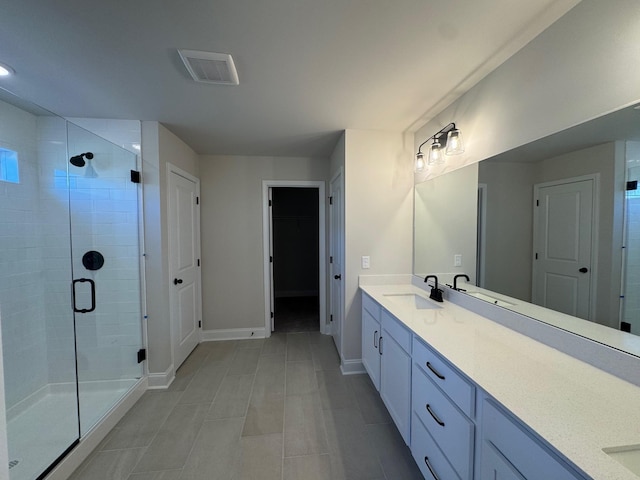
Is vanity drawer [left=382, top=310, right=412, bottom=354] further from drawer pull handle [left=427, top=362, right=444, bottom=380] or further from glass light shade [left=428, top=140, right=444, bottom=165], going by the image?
glass light shade [left=428, top=140, right=444, bottom=165]

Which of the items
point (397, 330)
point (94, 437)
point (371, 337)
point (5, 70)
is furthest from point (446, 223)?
point (5, 70)

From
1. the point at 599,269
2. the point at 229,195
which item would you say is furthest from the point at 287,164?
the point at 599,269

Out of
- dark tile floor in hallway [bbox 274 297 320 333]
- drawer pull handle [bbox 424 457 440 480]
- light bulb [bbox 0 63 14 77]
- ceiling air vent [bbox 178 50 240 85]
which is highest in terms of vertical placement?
ceiling air vent [bbox 178 50 240 85]

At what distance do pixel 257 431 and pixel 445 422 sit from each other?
1314mm

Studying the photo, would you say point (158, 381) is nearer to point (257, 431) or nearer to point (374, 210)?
point (257, 431)

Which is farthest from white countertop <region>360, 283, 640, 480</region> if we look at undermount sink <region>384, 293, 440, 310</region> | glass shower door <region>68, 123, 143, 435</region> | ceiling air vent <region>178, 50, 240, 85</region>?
glass shower door <region>68, 123, 143, 435</region>

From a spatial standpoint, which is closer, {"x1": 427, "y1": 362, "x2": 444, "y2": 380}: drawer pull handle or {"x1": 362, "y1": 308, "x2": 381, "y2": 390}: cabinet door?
{"x1": 427, "y1": 362, "x2": 444, "y2": 380}: drawer pull handle

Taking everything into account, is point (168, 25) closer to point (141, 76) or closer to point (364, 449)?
point (141, 76)

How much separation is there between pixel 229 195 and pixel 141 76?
1.68 m

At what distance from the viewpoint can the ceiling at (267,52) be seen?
1.09 meters

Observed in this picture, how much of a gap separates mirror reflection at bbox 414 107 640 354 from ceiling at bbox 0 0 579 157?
629 millimetres

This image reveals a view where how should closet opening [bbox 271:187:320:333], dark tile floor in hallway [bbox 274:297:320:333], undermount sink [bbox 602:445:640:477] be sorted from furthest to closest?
closet opening [bbox 271:187:320:333] < dark tile floor in hallway [bbox 274:297:320:333] < undermount sink [bbox 602:445:640:477]

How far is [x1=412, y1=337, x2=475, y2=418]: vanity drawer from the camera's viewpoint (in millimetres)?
949

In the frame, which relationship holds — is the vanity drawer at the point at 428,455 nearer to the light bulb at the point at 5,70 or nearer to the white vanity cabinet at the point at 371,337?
the white vanity cabinet at the point at 371,337
